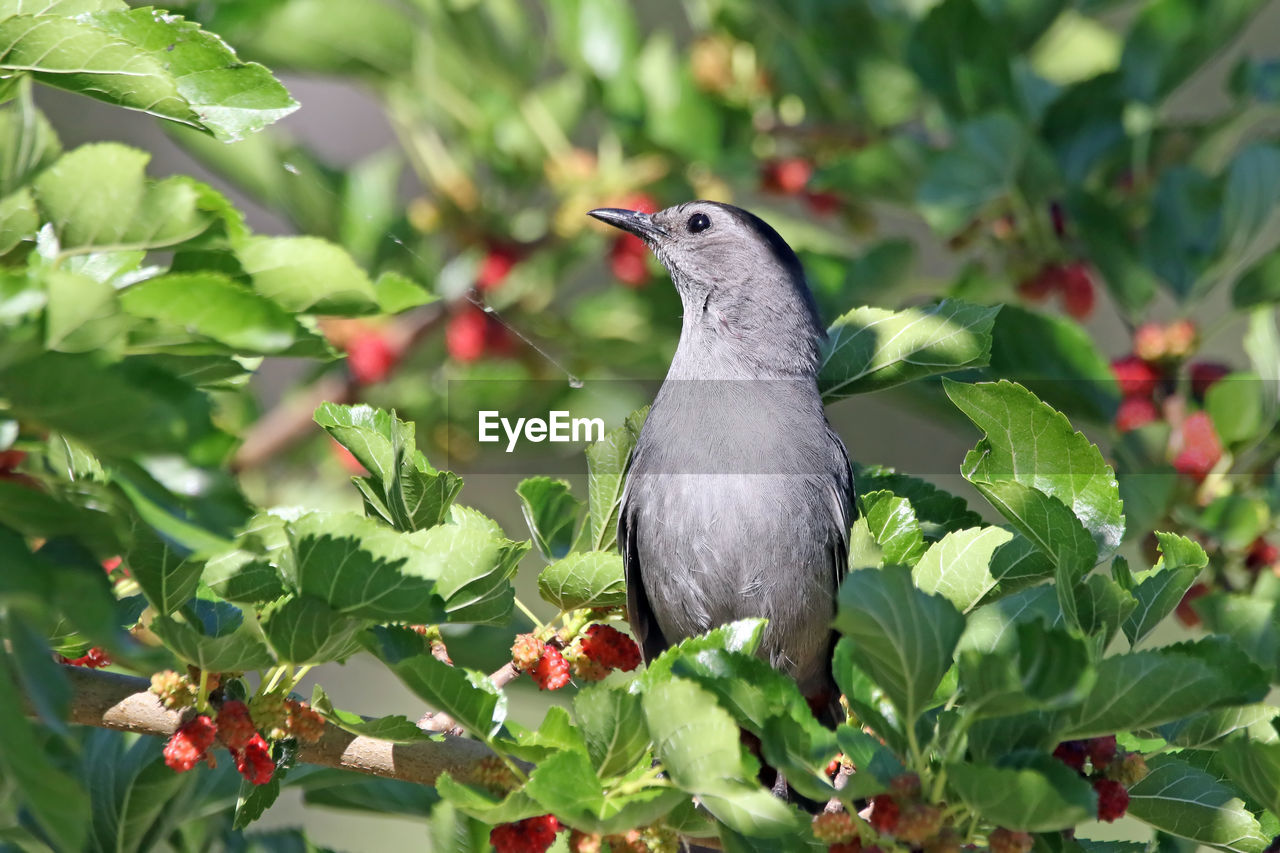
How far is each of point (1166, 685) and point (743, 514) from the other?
53.6 inches

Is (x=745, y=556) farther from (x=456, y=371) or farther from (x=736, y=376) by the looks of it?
(x=456, y=371)

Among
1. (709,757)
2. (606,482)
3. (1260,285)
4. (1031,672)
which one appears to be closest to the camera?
(1031,672)

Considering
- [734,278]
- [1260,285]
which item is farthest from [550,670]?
[1260,285]

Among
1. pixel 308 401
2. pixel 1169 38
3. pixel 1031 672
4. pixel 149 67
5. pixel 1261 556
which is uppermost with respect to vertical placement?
pixel 149 67

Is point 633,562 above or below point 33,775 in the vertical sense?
below

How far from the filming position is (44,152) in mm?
1597

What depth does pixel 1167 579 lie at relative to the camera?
70.4 inches

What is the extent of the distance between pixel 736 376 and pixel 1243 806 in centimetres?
151

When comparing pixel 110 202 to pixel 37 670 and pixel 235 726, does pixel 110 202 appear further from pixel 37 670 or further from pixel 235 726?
pixel 235 726

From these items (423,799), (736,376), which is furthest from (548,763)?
(736,376)

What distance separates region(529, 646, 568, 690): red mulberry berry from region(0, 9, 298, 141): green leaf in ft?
3.30

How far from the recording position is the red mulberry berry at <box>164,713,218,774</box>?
1882mm

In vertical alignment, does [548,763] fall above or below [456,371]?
above

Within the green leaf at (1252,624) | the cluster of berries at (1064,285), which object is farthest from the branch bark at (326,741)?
the cluster of berries at (1064,285)
